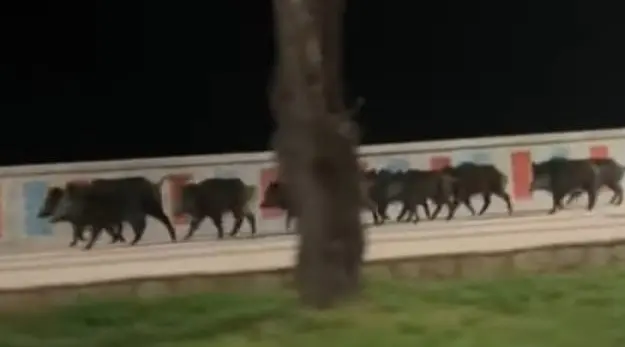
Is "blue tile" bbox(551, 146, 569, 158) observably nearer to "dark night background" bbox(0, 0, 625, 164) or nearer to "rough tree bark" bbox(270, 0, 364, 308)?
"dark night background" bbox(0, 0, 625, 164)

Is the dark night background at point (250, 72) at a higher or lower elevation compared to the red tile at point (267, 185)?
higher

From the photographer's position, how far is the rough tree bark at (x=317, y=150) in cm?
142

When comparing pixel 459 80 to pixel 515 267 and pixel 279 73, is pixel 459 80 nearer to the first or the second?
pixel 515 267

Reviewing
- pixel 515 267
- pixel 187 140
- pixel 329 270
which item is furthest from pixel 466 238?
pixel 329 270

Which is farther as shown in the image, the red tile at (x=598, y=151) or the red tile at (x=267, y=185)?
the red tile at (x=598, y=151)

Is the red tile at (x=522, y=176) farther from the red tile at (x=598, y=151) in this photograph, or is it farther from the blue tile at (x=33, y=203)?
the blue tile at (x=33, y=203)

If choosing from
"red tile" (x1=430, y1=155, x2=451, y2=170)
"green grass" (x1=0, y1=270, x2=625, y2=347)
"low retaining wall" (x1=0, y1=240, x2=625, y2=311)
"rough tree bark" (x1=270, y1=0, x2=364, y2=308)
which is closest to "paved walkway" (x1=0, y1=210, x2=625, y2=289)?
"low retaining wall" (x1=0, y1=240, x2=625, y2=311)

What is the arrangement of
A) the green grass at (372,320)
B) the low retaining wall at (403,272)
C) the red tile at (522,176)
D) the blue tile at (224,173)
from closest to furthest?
the green grass at (372,320) → the low retaining wall at (403,272) → the blue tile at (224,173) → the red tile at (522,176)

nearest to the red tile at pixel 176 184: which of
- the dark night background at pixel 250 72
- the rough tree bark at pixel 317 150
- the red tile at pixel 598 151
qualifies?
the dark night background at pixel 250 72

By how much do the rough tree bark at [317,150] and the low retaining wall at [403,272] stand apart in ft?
2.73

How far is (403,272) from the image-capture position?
2.45 meters

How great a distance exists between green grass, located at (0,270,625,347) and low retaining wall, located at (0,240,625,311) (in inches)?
24.9

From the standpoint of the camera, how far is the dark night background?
94.6 inches

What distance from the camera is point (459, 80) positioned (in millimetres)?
2572
